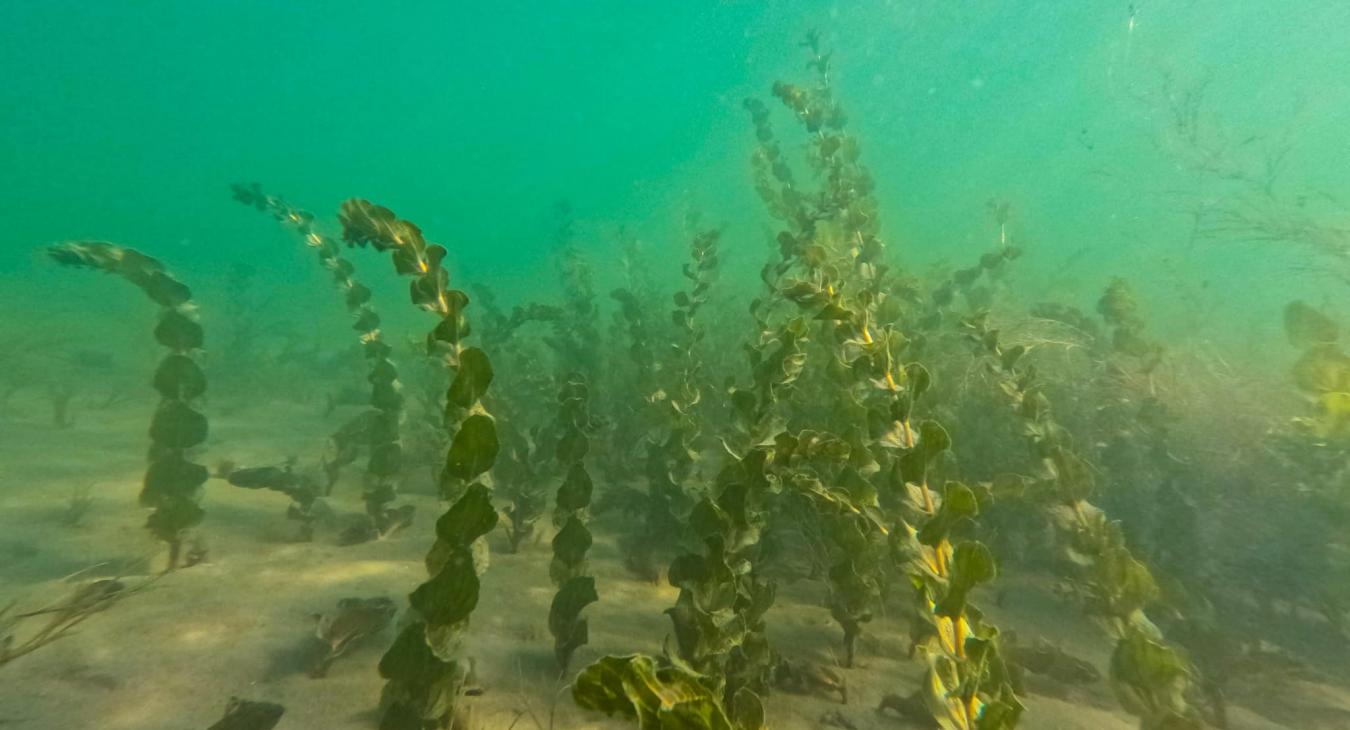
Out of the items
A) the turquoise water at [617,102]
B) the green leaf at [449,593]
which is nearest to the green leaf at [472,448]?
the green leaf at [449,593]

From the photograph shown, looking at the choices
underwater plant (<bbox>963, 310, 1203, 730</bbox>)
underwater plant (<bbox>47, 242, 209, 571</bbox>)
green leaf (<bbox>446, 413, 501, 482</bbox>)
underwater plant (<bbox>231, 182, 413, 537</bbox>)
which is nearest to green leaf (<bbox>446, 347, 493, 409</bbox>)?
green leaf (<bbox>446, 413, 501, 482</bbox>)

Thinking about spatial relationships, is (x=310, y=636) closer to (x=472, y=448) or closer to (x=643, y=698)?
(x=472, y=448)

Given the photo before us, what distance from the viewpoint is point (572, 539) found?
2.89m

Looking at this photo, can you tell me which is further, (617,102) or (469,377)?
(617,102)

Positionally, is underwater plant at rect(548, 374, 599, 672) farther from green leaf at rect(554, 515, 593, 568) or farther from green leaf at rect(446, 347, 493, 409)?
green leaf at rect(446, 347, 493, 409)

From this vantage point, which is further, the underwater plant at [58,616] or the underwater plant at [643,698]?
the underwater plant at [58,616]

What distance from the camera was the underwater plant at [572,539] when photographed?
106 inches

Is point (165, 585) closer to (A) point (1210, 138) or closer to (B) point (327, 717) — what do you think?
(B) point (327, 717)

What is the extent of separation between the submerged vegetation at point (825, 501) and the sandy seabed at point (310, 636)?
0.25ft

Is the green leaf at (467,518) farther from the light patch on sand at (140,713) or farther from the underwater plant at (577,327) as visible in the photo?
the underwater plant at (577,327)

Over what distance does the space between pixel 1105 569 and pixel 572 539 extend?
7.75 feet

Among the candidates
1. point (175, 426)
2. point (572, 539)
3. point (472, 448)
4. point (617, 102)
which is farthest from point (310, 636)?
point (617, 102)

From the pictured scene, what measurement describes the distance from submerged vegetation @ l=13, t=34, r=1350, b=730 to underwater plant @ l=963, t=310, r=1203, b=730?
12 mm

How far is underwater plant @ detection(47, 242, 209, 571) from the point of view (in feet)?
11.8
